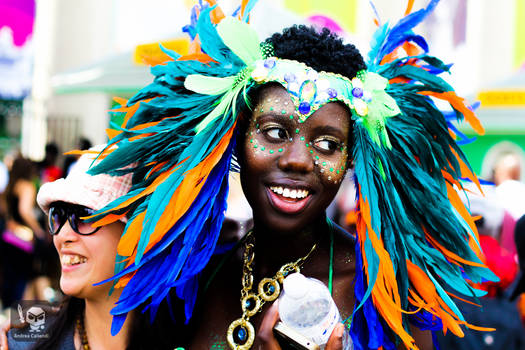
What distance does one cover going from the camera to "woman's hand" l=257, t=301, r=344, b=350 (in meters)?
1.70

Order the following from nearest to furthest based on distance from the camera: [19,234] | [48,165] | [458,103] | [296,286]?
[296,286] < [458,103] < [19,234] < [48,165]

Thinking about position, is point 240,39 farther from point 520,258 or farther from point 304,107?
point 520,258

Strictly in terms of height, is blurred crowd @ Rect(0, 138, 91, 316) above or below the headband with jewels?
below

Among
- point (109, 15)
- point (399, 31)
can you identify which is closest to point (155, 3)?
point (109, 15)

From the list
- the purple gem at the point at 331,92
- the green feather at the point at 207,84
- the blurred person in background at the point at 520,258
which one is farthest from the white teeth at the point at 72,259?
the blurred person in background at the point at 520,258

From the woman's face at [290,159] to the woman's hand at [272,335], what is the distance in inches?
10.4

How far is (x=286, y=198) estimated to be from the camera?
1.81m

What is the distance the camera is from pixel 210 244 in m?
1.92

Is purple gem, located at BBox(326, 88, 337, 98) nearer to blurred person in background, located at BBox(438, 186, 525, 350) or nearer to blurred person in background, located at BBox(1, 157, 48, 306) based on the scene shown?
blurred person in background, located at BBox(438, 186, 525, 350)

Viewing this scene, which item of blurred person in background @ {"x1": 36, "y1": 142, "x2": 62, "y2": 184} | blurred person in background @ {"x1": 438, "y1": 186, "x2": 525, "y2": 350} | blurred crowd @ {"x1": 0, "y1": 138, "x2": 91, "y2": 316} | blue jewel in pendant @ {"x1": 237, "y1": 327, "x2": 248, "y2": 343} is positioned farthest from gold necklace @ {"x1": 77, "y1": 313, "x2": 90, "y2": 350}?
blurred person in background @ {"x1": 36, "y1": 142, "x2": 62, "y2": 184}

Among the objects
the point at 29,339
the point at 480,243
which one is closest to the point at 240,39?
the point at 29,339

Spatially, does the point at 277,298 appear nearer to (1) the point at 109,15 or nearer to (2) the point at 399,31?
(2) the point at 399,31

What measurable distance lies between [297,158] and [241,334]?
0.60 meters

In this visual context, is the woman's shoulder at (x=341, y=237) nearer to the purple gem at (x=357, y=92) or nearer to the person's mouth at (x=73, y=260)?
the purple gem at (x=357, y=92)
